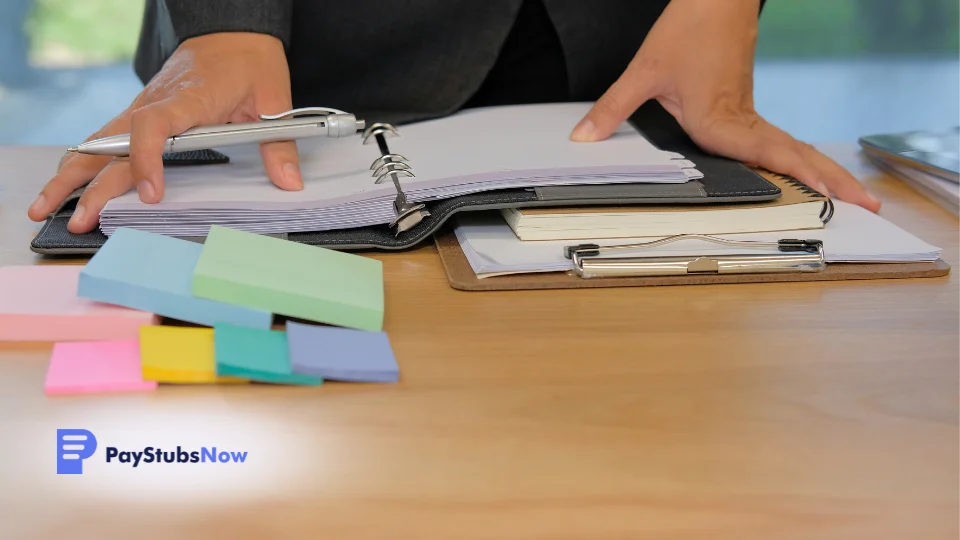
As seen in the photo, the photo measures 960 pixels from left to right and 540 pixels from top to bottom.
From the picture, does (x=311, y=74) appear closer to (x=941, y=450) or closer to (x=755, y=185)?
(x=755, y=185)

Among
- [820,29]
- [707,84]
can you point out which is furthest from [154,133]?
[820,29]

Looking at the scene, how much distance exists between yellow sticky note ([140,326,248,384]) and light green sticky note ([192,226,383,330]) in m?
0.04

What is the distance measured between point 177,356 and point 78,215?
29 cm

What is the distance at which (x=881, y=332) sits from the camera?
28.3 inches

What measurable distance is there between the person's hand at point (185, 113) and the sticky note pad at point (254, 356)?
0.26m

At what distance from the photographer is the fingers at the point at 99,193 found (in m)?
0.83

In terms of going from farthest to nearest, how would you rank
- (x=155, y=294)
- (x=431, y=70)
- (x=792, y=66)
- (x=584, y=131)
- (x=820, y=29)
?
(x=820, y=29) < (x=792, y=66) < (x=431, y=70) < (x=584, y=131) < (x=155, y=294)

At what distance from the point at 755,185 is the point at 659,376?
0.32 meters

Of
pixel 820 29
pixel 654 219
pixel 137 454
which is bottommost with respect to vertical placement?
pixel 137 454

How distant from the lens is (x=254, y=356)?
0.61 m

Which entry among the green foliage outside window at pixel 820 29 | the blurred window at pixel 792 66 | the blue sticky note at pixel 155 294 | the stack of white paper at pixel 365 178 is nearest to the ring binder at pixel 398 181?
the stack of white paper at pixel 365 178

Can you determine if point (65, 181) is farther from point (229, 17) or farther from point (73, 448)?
point (73, 448)

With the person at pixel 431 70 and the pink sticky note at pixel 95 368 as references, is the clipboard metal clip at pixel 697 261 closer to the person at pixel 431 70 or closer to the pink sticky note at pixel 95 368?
the person at pixel 431 70

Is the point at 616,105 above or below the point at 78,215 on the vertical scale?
above
